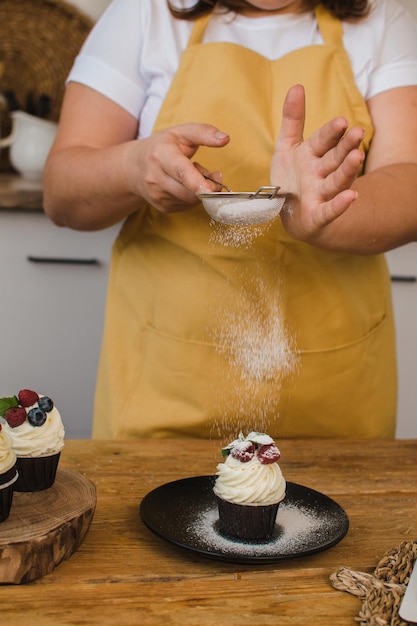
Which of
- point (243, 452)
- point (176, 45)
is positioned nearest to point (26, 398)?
point (243, 452)

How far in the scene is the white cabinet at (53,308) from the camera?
2316 millimetres

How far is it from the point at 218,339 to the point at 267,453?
0.35 meters

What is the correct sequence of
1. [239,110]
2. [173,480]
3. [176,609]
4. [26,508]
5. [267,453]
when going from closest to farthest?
[176,609] < [26,508] < [267,453] < [173,480] < [239,110]

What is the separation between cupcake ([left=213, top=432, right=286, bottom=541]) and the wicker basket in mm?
1936

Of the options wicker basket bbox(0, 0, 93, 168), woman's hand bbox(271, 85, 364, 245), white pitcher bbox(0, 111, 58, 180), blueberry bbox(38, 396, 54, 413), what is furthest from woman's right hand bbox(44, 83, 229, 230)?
wicker basket bbox(0, 0, 93, 168)

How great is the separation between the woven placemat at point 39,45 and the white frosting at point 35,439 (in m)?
1.84

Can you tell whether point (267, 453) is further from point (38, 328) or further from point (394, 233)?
point (38, 328)

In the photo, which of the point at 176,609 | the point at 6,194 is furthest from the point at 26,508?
the point at 6,194

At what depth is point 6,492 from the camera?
866mm

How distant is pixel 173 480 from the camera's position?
1.11 meters

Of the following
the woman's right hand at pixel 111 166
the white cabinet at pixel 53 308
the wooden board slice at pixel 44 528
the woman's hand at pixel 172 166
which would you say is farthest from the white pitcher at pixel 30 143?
the wooden board slice at pixel 44 528

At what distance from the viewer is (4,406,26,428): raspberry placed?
1002 millimetres

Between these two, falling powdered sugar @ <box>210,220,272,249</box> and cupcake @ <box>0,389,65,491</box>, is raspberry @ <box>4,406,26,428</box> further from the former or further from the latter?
falling powdered sugar @ <box>210,220,272,249</box>

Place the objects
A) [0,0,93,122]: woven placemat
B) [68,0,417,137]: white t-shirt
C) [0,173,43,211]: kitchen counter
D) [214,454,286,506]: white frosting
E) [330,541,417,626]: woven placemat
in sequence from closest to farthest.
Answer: [330,541,417,626]: woven placemat < [214,454,286,506]: white frosting < [68,0,417,137]: white t-shirt < [0,173,43,211]: kitchen counter < [0,0,93,122]: woven placemat
